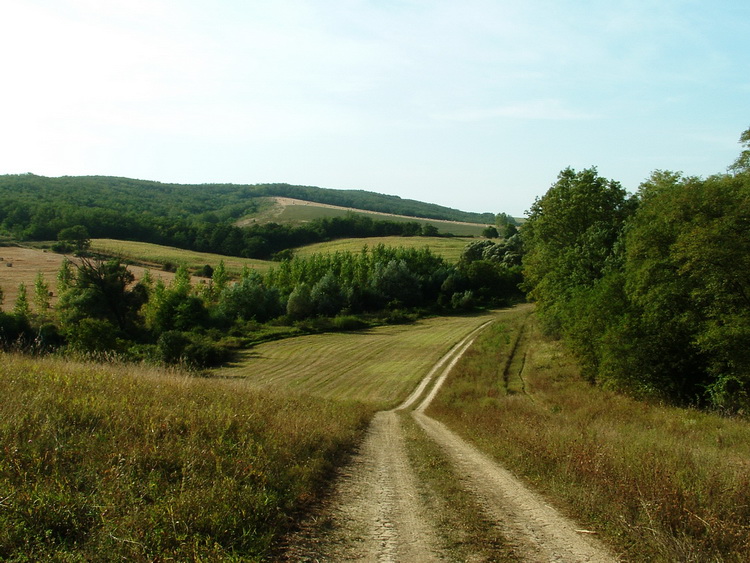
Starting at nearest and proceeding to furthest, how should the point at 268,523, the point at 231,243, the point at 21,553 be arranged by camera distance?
the point at 21,553, the point at 268,523, the point at 231,243

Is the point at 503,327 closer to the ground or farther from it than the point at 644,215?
closer to the ground

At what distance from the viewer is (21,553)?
4262mm

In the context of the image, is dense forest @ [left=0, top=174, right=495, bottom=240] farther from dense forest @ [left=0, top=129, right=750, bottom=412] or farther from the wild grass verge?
the wild grass verge

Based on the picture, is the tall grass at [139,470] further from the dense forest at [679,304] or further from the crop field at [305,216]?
the crop field at [305,216]

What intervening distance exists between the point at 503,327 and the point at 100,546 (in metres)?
53.2

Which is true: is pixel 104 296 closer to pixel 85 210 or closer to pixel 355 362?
pixel 355 362

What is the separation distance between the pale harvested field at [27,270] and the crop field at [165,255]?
28.8 ft

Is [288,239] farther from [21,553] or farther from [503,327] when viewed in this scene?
[21,553]

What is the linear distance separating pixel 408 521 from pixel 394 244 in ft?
383

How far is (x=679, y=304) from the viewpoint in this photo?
23.8 metres

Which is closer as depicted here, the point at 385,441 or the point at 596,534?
the point at 596,534

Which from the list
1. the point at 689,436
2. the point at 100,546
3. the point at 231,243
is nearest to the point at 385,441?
the point at 689,436

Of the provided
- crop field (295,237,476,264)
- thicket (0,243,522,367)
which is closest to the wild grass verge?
thicket (0,243,522,367)

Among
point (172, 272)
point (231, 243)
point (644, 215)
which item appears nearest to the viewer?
point (644, 215)
